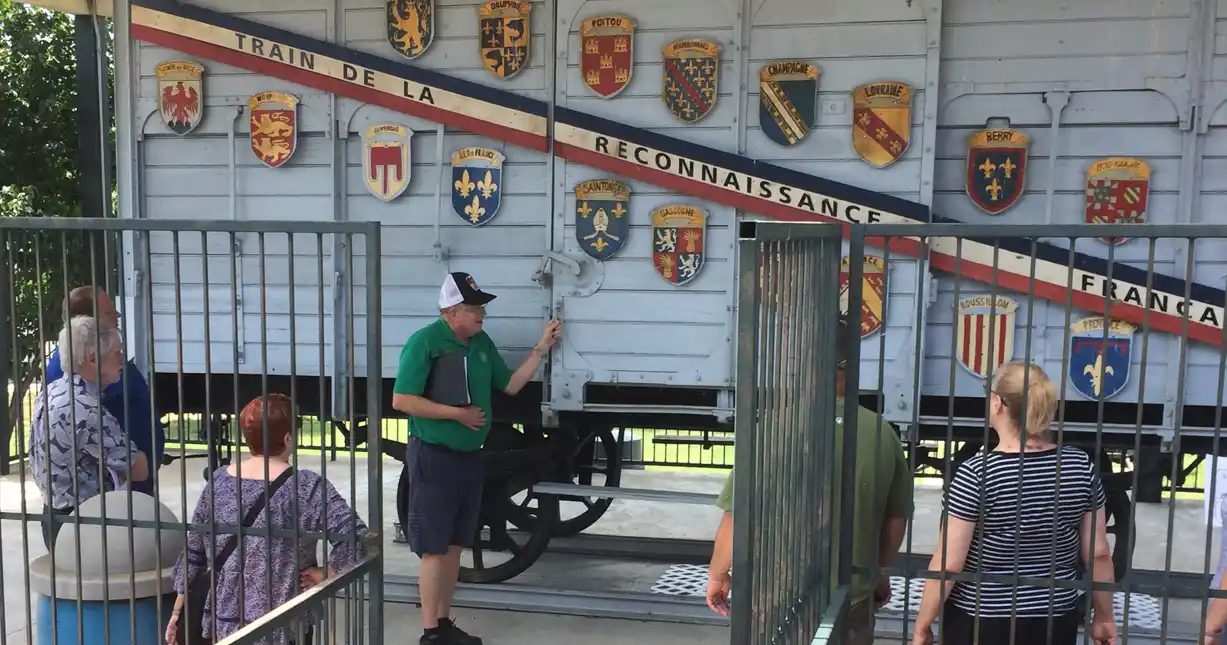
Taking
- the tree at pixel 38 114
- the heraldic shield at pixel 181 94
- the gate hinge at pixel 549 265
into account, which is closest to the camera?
the gate hinge at pixel 549 265

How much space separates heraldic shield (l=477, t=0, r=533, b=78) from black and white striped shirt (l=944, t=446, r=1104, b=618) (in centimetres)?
255

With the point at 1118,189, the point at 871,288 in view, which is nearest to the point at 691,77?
the point at 871,288

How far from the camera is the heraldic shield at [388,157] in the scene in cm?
409

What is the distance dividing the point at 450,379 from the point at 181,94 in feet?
5.95

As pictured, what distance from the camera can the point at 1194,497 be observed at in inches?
280

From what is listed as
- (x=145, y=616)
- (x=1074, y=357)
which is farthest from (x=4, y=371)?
(x=1074, y=357)

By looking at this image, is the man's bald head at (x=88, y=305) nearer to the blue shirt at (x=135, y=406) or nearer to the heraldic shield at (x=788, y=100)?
the blue shirt at (x=135, y=406)

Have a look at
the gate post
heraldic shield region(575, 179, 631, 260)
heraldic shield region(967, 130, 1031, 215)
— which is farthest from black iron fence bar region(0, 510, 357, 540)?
heraldic shield region(967, 130, 1031, 215)

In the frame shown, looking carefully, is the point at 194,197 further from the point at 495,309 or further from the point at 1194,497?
the point at 1194,497

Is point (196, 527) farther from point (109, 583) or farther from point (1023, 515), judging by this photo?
point (1023, 515)

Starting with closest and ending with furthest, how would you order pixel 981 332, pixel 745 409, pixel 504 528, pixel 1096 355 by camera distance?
pixel 745 409 → pixel 1096 355 → pixel 981 332 → pixel 504 528

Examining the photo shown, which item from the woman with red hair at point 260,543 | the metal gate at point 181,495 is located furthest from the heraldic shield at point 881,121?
the woman with red hair at point 260,543

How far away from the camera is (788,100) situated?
373cm

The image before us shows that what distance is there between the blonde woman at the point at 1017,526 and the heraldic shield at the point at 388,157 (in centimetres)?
267
